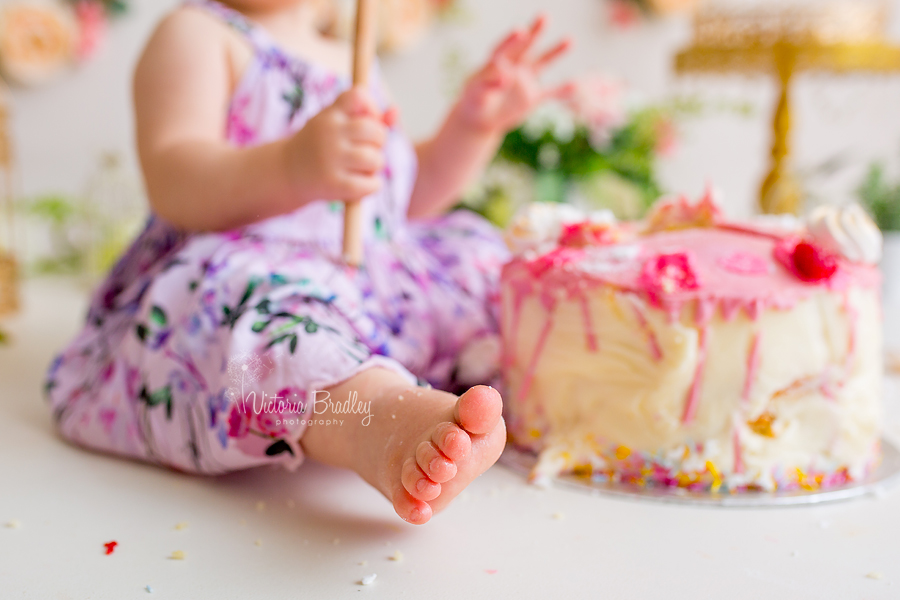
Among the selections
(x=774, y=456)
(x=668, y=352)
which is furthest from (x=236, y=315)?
(x=774, y=456)

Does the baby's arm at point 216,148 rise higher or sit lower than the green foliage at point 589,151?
higher

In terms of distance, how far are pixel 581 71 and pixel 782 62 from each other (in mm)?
844

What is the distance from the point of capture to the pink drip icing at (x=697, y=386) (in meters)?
0.76

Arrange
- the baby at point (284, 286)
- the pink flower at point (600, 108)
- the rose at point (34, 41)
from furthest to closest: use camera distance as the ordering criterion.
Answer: the rose at point (34, 41) → the pink flower at point (600, 108) → the baby at point (284, 286)

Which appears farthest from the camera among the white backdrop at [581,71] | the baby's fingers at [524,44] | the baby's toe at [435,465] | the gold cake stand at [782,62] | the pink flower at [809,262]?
the white backdrop at [581,71]

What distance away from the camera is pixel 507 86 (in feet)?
3.60

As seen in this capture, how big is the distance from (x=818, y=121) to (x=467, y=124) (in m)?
1.82

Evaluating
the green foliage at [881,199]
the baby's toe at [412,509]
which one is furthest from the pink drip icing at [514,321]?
the green foliage at [881,199]

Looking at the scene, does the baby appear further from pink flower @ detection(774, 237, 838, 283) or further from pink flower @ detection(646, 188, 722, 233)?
pink flower @ detection(774, 237, 838, 283)

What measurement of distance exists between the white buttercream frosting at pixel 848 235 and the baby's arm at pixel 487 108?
0.43 meters

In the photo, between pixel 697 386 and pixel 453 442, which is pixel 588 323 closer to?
pixel 697 386

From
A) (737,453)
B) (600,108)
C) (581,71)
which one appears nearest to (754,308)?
(737,453)

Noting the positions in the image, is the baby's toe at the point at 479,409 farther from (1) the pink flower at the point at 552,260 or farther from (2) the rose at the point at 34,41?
(2) the rose at the point at 34,41

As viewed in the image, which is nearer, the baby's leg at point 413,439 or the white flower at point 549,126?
the baby's leg at point 413,439
